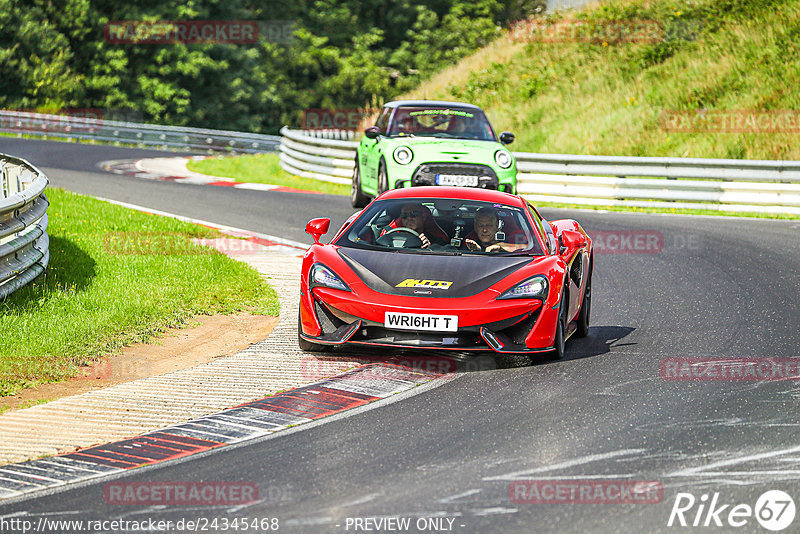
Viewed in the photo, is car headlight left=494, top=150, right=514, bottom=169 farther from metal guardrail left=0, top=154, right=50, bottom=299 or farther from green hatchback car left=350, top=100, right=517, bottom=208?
metal guardrail left=0, top=154, right=50, bottom=299

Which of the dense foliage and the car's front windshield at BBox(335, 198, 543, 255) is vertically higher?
the dense foliage

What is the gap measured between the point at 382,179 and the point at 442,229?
7.10 m

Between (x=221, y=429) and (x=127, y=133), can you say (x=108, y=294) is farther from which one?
(x=127, y=133)

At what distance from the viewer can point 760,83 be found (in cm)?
2681

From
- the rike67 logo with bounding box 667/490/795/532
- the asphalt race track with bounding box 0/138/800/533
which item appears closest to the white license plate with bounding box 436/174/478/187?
the asphalt race track with bounding box 0/138/800/533

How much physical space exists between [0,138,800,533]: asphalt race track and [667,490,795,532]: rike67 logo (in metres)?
0.02

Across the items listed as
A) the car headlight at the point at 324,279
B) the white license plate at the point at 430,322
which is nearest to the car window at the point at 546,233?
the white license plate at the point at 430,322

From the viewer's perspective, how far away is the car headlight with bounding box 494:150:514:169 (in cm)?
1619

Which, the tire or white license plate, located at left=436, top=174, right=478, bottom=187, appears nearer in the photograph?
white license plate, located at left=436, top=174, right=478, bottom=187

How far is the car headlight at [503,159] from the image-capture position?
16188 millimetres

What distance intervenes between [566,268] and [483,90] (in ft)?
82.9

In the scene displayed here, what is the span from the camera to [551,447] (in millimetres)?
6141

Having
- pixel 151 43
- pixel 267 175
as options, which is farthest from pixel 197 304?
pixel 151 43

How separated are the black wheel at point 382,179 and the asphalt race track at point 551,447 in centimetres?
610
